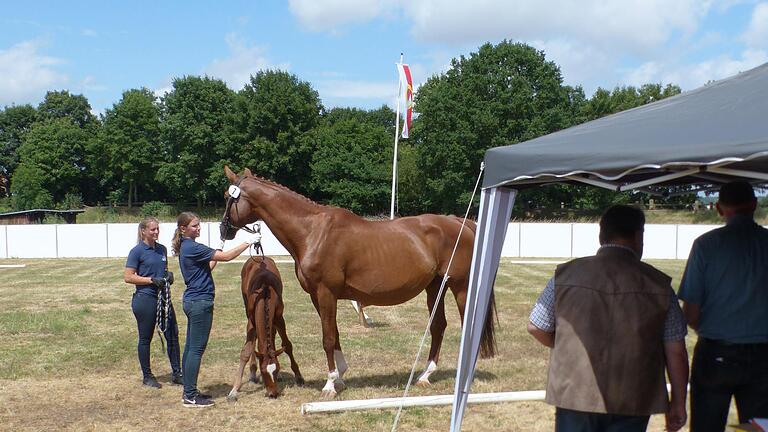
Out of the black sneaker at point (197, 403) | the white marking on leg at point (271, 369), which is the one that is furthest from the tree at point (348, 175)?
the black sneaker at point (197, 403)

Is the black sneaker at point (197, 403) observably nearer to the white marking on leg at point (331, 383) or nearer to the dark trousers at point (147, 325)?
the dark trousers at point (147, 325)

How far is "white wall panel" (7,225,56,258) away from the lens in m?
29.9

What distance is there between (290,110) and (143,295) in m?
51.6

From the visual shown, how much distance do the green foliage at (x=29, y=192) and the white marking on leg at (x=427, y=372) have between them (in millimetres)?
62343

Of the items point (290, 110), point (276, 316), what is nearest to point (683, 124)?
point (276, 316)

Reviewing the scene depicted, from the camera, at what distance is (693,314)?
398 centimetres

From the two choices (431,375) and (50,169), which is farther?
(50,169)

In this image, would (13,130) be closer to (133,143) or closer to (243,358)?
(133,143)

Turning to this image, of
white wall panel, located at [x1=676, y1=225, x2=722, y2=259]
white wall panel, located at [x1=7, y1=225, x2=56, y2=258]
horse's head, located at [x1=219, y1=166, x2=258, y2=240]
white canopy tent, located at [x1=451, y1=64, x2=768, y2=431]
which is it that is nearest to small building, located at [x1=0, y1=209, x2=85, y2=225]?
white wall panel, located at [x1=7, y1=225, x2=56, y2=258]

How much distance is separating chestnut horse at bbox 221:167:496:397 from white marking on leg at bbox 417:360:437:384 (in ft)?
0.04

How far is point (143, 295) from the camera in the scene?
785 centimetres

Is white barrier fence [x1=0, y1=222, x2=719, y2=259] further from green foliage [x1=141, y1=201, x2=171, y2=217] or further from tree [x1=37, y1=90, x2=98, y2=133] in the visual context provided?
tree [x1=37, y1=90, x2=98, y2=133]

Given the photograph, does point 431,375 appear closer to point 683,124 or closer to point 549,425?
point 549,425

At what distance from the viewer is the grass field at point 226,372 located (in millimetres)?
6621
